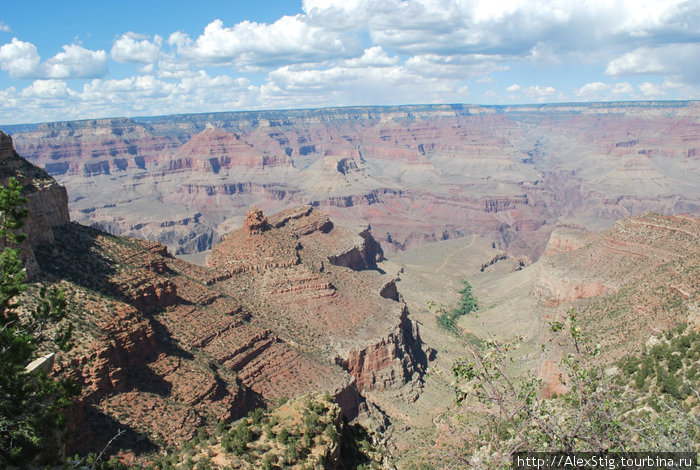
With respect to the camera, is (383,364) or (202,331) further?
(383,364)

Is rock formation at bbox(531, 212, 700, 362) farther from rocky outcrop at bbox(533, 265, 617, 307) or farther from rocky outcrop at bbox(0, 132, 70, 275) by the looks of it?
rocky outcrop at bbox(0, 132, 70, 275)

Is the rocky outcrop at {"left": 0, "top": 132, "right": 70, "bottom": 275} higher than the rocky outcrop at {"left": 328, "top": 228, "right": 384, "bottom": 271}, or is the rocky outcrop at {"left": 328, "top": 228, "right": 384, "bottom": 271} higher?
the rocky outcrop at {"left": 0, "top": 132, "right": 70, "bottom": 275}

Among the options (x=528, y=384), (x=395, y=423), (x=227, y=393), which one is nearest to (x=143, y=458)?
(x=227, y=393)

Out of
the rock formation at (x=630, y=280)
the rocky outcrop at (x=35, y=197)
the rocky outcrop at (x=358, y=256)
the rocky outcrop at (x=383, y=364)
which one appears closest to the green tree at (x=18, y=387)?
the rocky outcrop at (x=35, y=197)

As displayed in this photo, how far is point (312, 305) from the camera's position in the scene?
5628 cm

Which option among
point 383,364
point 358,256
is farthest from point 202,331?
point 358,256

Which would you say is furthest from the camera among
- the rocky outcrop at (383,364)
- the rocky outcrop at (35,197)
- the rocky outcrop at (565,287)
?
the rocky outcrop at (565,287)

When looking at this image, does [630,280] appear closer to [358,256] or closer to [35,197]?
[358,256]

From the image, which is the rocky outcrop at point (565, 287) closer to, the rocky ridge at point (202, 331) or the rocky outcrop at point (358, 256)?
the rocky ridge at point (202, 331)

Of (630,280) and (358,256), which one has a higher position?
(630,280)

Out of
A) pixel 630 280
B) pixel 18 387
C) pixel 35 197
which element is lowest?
pixel 630 280

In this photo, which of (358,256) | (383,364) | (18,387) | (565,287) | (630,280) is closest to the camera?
(18,387)

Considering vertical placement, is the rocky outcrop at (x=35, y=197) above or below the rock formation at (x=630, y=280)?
above

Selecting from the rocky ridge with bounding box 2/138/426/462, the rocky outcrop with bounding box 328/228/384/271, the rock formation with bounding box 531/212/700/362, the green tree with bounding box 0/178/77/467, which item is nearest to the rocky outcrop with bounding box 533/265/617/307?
the rock formation with bounding box 531/212/700/362
